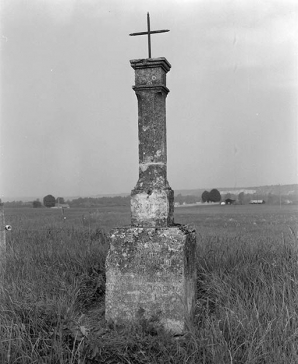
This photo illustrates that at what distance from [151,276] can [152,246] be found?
31 centimetres

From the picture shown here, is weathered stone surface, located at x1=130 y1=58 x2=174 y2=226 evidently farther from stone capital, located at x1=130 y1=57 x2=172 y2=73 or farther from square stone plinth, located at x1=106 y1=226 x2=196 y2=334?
square stone plinth, located at x1=106 y1=226 x2=196 y2=334

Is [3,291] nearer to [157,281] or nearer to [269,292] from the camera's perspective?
[157,281]

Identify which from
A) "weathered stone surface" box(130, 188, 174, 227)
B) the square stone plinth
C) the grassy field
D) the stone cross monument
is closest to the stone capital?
the stone cross monument

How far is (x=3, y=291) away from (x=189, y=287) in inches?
75.4

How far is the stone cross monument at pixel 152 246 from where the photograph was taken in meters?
4.46

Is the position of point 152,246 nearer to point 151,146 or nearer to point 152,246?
point 152,246

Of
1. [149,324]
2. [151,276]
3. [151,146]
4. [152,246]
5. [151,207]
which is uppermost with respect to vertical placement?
[151,146]

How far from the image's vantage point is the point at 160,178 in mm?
4785

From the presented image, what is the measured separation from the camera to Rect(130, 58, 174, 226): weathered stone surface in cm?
473

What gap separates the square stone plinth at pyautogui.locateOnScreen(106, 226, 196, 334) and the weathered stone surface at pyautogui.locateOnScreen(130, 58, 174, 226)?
0.74ft

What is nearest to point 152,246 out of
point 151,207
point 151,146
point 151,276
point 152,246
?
point 152,246

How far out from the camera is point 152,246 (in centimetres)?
455

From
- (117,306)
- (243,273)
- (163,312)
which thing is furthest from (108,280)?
(243,273)

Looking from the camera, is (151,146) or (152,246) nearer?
(152,246)
